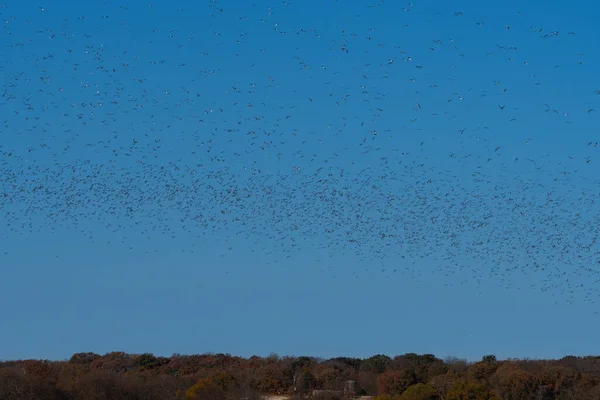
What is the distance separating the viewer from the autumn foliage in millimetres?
97812

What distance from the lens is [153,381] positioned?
107938 mm

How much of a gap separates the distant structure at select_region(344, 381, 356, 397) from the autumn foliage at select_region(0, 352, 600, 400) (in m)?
0.86

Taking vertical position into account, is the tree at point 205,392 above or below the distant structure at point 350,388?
below

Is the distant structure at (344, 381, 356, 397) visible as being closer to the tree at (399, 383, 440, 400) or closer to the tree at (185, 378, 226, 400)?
the tree at (399, 383, 440, 400)

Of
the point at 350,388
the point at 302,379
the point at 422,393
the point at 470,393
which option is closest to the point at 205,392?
the point at 422,393

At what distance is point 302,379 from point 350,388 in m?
7.65

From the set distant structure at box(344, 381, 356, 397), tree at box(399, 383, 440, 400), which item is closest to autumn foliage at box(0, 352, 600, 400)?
tree at box(399, 383, 440, 400)

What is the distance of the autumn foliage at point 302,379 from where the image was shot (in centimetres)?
9781

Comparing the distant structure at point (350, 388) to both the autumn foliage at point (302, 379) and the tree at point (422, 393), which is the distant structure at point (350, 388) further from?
the tree at point (422, 393)

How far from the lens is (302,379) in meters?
132

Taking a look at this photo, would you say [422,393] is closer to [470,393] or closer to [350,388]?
[470,393]

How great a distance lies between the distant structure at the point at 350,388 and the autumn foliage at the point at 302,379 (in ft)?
2.83

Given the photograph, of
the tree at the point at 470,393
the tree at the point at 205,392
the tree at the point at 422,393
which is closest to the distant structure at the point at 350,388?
the tree at the point at 422,393

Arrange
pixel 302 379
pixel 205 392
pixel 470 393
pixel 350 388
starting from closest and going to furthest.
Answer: pixel 470 393, pixel 205 392, pixel 350 388, pixel 302 379
